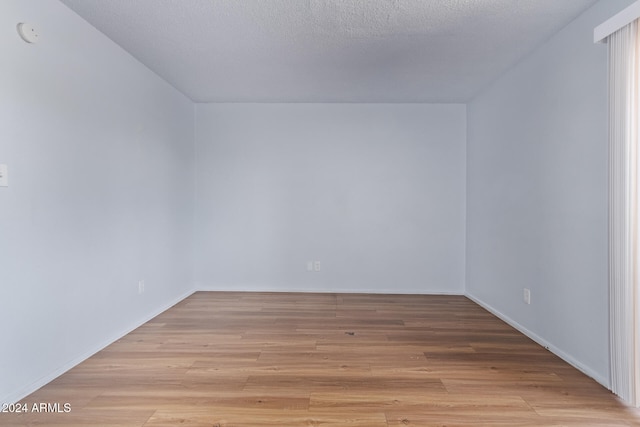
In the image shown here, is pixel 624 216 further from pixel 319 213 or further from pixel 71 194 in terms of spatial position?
pixel 71 194

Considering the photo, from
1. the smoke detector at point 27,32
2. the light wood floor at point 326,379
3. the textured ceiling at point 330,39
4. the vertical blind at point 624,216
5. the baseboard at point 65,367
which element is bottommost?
the light wood floor at point 326,379

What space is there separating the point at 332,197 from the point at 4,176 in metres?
3.45

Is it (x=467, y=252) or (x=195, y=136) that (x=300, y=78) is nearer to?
(x=195, y=136)

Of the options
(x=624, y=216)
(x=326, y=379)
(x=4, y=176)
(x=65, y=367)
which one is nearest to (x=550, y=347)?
(x=624, y=216)

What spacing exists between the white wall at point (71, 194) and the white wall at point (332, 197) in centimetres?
105

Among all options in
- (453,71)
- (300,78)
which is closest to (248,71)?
(300,78)

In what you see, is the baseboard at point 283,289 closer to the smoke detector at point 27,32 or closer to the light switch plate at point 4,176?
the light switch plate at point 4,176

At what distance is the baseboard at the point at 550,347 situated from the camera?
2.35m

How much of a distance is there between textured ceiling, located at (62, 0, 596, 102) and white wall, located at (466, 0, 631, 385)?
30 cm

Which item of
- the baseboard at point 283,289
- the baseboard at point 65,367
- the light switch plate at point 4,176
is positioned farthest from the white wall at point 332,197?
the light switch plate at point 4,176

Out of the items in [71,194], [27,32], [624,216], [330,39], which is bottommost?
[624,216]

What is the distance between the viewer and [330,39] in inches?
115

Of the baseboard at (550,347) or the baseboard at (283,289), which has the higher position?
the baseboard at (283,289)

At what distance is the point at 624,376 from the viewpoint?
204cm
